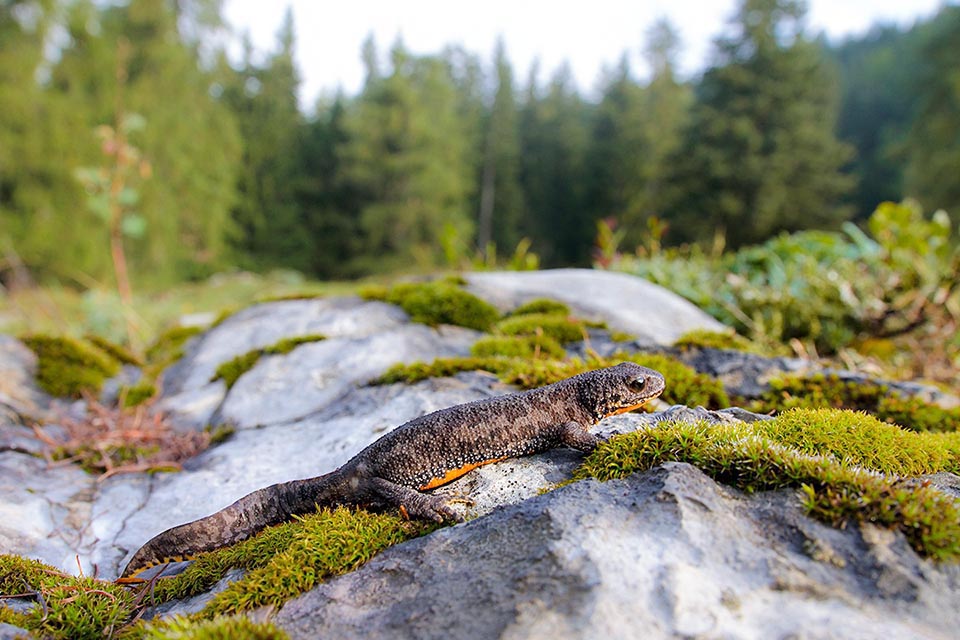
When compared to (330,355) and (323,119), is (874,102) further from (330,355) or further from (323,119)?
(330,355)

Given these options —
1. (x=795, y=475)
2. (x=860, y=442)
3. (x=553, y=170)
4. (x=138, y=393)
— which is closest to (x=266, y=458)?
(x=138, y=393)

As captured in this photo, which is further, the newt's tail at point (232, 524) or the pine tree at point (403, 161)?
the pine tree at point (403, 161)

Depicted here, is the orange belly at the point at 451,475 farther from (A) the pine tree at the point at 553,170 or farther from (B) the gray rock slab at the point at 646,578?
(A) the pine tree at the point at 553,170

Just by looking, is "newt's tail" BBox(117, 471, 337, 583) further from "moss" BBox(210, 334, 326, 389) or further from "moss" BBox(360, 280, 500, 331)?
"moss" BBox(360, 280, 500, 331)

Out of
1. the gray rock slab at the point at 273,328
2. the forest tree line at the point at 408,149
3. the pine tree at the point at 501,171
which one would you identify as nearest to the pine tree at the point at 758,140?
the forest tree line at the point at 408,149

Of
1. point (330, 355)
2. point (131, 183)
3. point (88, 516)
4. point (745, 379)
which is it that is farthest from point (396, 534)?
point (131, 183)

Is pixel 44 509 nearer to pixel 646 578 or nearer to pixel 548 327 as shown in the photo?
pixel 646 578
